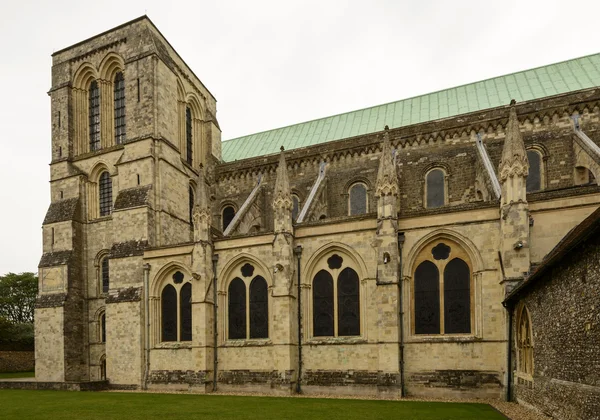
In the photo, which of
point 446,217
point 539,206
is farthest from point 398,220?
point 539,206

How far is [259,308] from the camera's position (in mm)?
21469

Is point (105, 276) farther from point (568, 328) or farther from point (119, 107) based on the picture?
point (568, 328)

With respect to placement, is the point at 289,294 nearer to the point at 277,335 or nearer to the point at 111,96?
the point at 277,335

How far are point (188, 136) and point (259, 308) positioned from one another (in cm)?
1534

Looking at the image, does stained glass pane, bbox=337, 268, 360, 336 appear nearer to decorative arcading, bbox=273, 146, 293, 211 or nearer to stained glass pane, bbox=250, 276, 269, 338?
stained glass pane, bbox=250, 276, 269, 338

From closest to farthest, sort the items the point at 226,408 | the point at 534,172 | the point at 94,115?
the point at 226,408, the point at 534,172, the point at 94,115

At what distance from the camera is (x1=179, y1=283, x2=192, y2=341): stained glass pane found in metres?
22.7

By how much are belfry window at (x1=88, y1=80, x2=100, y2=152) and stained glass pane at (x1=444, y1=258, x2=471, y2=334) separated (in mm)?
23150

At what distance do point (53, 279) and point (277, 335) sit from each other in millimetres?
15513

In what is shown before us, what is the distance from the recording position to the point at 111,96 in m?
29.0

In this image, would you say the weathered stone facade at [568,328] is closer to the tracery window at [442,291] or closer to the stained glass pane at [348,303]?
the tracery window at [442,291]

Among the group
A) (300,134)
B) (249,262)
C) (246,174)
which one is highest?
(300,134)

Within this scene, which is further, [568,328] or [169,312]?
[169,312]

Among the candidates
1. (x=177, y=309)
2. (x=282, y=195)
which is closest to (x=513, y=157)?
(x=282, y=195)
